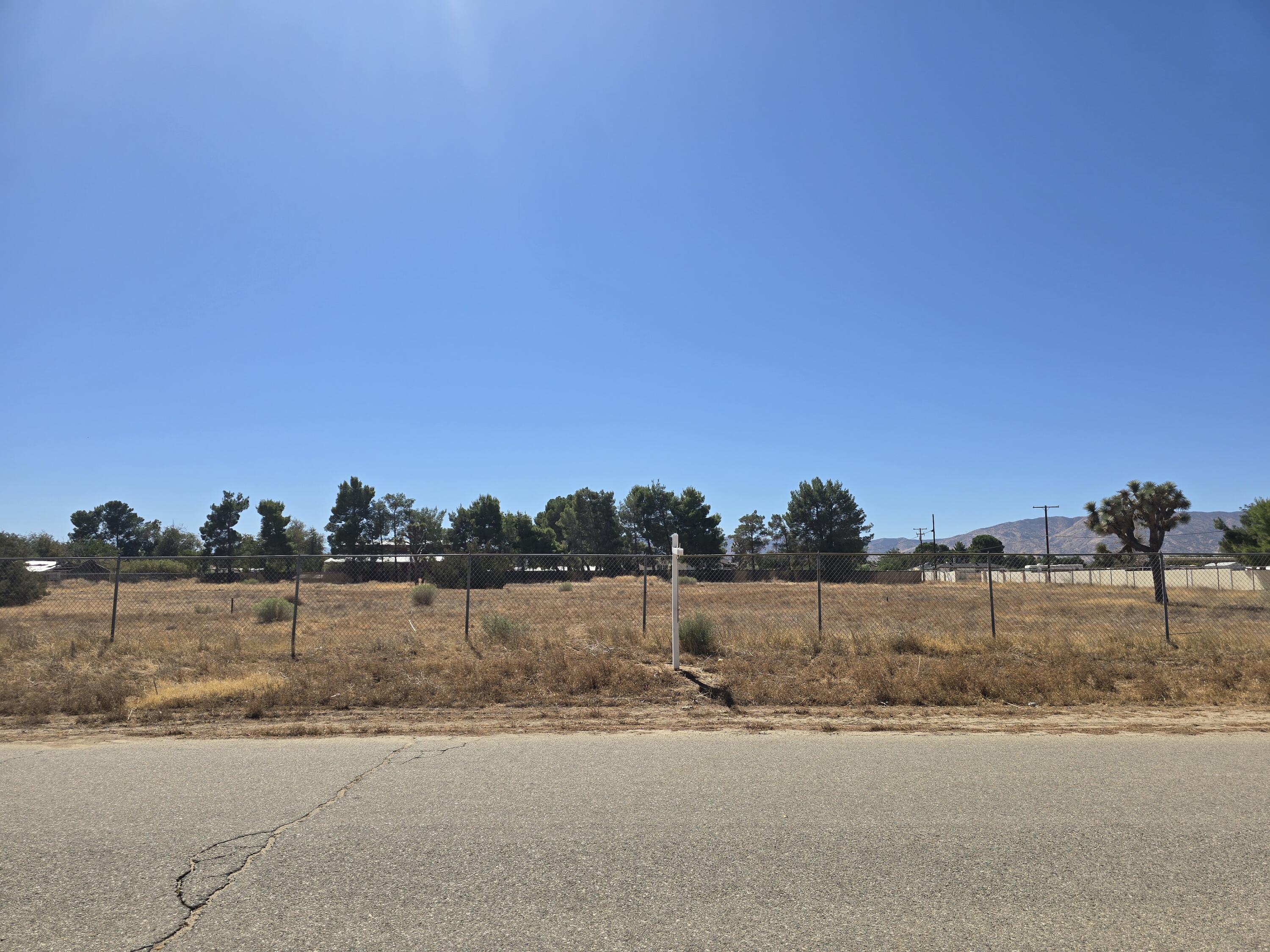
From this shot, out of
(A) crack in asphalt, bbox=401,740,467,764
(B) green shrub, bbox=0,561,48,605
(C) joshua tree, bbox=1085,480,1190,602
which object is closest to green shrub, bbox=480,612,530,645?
(A) crack in asphalt, bbox=401,740,467,764

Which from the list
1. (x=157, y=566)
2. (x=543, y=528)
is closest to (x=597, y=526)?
(x=543, y=528)

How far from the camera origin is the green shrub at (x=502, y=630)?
1508 cm

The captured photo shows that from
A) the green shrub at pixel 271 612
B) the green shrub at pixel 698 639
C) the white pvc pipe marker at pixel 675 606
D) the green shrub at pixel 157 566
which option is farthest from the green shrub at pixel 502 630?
the green shrub at pixel 157 566

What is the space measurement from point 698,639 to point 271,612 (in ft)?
46.1

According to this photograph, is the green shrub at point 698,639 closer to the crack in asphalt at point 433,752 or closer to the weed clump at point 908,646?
the weed clump at point 908,646

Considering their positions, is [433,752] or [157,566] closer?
[433,752]

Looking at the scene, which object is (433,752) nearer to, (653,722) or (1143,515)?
Answer: (653,722)

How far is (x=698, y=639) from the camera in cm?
1420

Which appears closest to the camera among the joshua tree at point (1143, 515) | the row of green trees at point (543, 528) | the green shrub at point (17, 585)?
the green shrub at point (17, 585)

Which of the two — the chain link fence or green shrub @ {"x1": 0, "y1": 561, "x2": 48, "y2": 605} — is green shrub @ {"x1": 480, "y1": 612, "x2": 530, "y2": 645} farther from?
green shrub @ {"x1": 0, "y1": 561, "x2": 48, "y2": 605}

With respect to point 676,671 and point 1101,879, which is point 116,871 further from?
point 676,671

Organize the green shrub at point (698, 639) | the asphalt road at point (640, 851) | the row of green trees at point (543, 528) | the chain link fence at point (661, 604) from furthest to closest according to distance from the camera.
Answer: the row of green trees at point (543, 528)
the chain link fence at point (661, 604)
the green shrub at point (698, 639)
the asphalt road at point (640, 851)

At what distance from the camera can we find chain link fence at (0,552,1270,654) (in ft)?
53.0

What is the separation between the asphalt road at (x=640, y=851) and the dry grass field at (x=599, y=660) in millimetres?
3320
